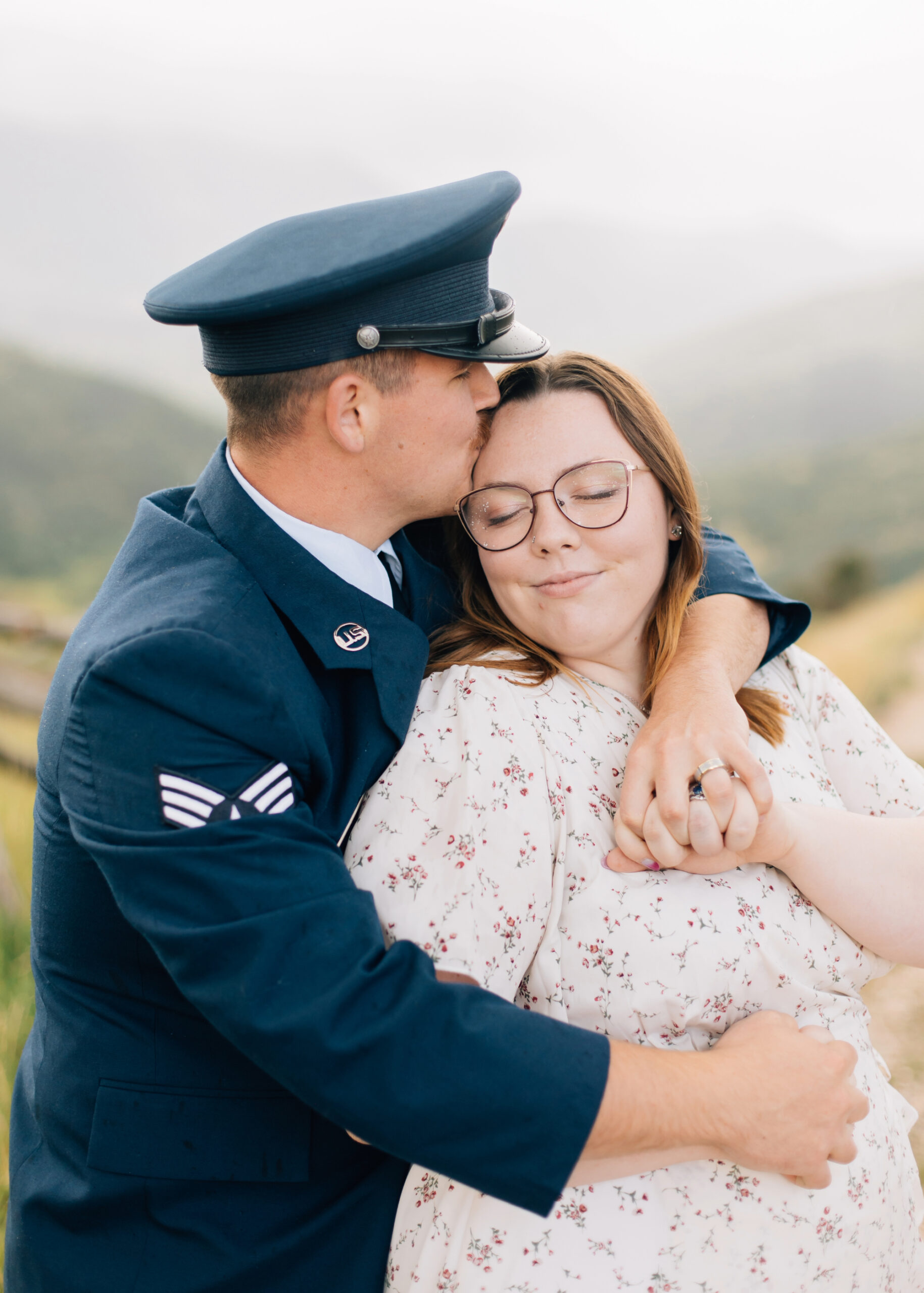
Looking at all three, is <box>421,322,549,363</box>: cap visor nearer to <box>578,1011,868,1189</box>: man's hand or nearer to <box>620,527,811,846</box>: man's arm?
<box>620,527,811,846</box>: man's arm

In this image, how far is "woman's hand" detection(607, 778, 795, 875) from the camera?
1.52 metres

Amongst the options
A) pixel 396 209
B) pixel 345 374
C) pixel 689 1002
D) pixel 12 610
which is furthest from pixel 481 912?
pixel 12 610

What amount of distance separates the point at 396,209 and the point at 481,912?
3.94 feet

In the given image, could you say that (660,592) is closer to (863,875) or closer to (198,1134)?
(863,875)

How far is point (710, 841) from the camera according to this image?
1527 millimetres

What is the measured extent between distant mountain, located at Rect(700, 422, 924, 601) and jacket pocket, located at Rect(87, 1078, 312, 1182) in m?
4.80

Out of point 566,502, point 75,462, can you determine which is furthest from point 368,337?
point 75,462

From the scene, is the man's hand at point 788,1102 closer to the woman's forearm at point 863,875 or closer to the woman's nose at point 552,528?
the woman's forearm at point 863,875

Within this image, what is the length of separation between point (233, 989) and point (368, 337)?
1065mm

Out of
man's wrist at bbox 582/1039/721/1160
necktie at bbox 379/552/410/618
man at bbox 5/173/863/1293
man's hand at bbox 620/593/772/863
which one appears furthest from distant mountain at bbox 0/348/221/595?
man's wrist at bbox 582/1039/721/1160

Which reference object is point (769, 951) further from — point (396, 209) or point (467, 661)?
point (396, 209)

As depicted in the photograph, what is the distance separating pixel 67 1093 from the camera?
1.58m

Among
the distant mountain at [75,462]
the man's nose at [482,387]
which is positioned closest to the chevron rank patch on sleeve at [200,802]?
the man's nose at [482,387]

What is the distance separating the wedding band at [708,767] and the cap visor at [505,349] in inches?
32.2
